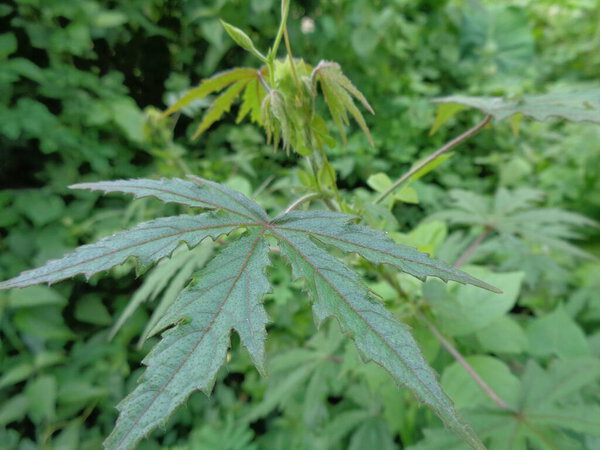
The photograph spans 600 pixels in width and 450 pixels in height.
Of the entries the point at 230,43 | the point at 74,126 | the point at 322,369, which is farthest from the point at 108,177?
the point at 322,369

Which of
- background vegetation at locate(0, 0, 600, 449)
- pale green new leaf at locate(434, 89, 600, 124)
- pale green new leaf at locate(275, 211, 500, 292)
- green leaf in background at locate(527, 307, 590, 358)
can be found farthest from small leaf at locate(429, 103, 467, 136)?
green leaf in background at locate(527, 307, 590, 358)

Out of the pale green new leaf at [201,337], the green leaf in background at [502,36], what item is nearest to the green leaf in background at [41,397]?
the pale green new leaf at [201,337]

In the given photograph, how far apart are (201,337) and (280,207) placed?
749 millimetres

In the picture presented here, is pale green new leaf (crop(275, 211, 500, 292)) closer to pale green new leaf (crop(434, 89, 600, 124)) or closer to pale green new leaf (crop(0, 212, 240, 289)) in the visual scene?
pale green new leaf (crop(0, 212, 240, 289))

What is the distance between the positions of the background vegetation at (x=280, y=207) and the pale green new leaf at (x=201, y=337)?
0.80ft

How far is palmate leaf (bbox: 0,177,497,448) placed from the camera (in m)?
0.30

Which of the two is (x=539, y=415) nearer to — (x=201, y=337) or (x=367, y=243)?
(x=367, y=243)

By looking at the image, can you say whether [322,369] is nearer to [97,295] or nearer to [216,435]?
[216,435]

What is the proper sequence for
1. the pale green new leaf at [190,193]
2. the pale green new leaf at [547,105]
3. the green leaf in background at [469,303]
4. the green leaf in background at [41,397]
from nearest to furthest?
the pale green new leaf at [190,193] → the pale green new leaf at [547,105] → the green leaf in background at [469,303] → the green leaf in background at [41,397]

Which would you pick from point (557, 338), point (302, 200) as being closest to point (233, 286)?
point (302, 200)

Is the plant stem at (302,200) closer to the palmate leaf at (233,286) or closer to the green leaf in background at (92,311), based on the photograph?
the palmate leaf at (233,286)

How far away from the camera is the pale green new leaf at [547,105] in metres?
0.56

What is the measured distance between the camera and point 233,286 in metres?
0.37

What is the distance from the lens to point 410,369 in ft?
1.02
